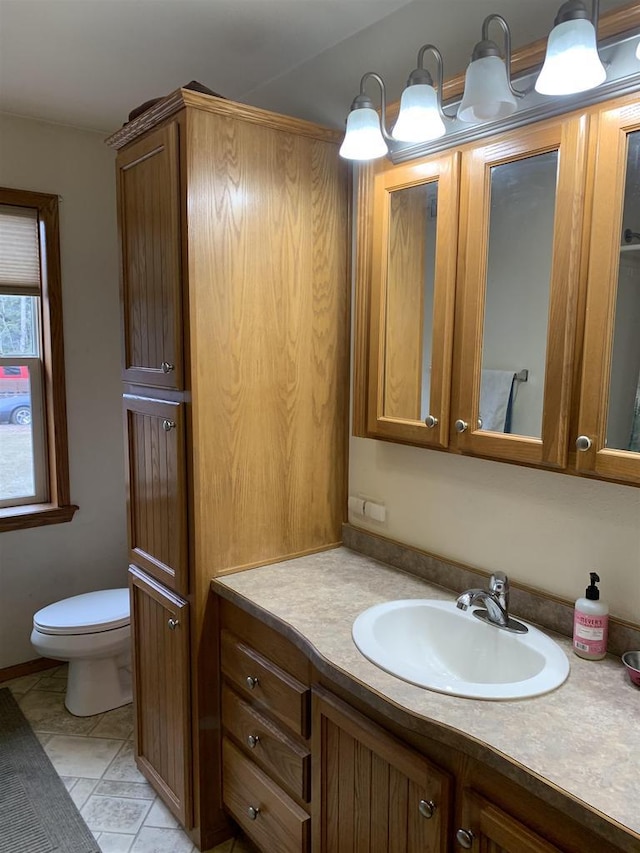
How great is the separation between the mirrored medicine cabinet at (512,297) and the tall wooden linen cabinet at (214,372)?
0.21 meters

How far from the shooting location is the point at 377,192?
1.74 meters

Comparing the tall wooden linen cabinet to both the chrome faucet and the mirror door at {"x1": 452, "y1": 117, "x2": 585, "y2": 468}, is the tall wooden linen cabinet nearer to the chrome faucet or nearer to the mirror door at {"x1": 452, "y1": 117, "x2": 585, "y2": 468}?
the mirror door at {"x1": 452, "y1": 117, "x2": 585, "y2": 468}

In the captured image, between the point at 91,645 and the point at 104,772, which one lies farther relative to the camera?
the point at 91,645

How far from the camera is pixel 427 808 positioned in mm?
1179

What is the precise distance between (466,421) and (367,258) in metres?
0.58

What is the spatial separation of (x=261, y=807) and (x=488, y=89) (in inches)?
72.7

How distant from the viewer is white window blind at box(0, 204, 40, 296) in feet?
9.03

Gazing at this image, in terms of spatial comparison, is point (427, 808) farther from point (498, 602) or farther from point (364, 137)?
point (364, 137)

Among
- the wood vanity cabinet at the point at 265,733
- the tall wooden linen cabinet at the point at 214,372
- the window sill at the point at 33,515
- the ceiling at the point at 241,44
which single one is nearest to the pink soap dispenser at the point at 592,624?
the wood vanity cabinet at the point at 265,733

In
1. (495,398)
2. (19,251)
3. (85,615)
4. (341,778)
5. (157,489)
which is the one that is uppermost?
(19,251)

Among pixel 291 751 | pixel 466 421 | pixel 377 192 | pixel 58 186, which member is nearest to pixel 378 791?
pixel 291 751

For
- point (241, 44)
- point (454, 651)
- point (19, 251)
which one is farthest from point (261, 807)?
point (19, 251)

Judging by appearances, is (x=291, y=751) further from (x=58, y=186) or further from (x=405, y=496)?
(x=58, y=186)

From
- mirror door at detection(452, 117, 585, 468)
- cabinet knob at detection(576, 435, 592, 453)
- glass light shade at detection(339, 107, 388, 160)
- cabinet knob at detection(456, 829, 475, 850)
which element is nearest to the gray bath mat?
cabinet knob at detection(456, 829, 475, 850)
